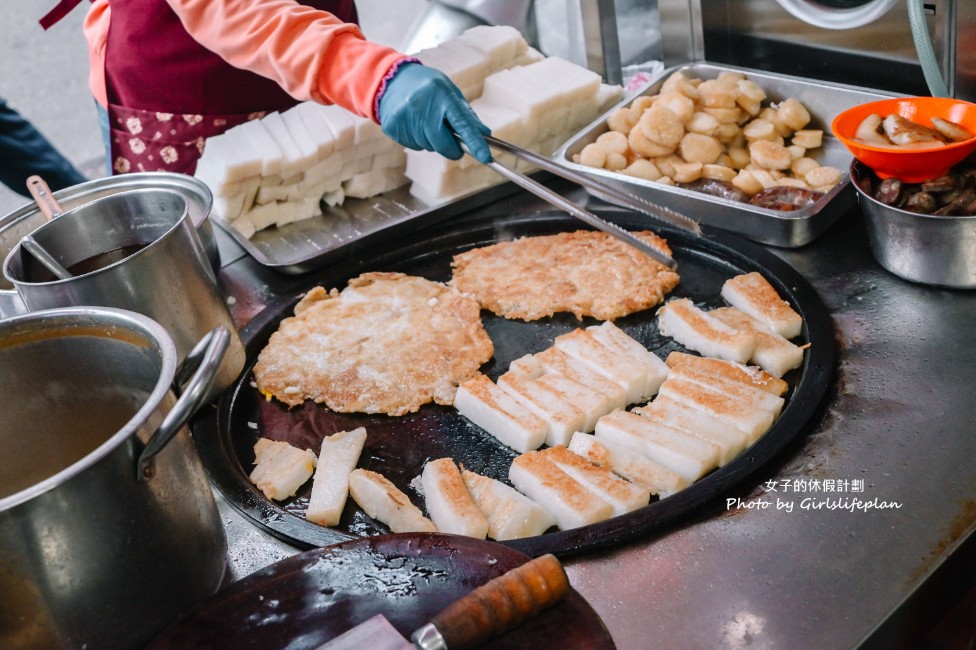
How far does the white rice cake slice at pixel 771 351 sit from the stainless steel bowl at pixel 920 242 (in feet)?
1.22

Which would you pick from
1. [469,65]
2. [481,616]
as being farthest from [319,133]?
[481,616]

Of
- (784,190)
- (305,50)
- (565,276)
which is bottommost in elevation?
(565,276)

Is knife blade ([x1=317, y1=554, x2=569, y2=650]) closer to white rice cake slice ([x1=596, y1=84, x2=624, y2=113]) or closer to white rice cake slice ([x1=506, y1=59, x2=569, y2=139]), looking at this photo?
white rice cake slice ([x1=506, y1=59, x2=569, y2=139])

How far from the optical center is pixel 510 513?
1801 millimetres

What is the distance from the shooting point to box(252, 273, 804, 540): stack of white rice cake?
1834 mm

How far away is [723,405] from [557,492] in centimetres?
45

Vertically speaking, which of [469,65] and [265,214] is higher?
[469,65]

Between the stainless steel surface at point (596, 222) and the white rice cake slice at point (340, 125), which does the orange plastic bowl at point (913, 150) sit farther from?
the white rice cake slice at point (340, 125)

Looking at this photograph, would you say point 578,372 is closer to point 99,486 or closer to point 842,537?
point 842,537

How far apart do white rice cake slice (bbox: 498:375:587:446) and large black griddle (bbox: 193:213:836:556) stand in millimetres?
115

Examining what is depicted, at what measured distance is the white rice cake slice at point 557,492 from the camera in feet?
5.85

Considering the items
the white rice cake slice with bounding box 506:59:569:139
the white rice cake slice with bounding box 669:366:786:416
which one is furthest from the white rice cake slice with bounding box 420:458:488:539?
the white rice cake slice with bounding box 506:59:569:139

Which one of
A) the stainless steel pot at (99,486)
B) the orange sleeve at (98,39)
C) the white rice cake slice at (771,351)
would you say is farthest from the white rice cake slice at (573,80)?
the stainless steel pot at (99,486)

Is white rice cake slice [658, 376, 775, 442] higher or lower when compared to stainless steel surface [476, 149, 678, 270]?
lower
